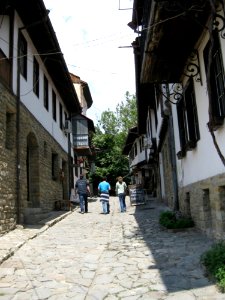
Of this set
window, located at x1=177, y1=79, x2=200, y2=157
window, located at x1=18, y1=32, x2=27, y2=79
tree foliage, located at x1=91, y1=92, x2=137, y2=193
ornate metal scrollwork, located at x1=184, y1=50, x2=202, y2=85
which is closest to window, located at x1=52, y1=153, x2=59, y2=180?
window, located at x1=18, y1=32, x2=27, y2=79

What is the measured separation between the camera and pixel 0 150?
364 inches

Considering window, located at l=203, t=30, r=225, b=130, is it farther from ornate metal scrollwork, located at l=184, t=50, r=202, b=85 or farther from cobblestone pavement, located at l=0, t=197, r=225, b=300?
cobblestone pavement, located at l=0, t=197, r=225, b=300

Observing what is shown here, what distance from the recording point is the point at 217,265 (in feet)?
15.8

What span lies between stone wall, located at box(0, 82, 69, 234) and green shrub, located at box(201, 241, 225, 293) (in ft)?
17.5

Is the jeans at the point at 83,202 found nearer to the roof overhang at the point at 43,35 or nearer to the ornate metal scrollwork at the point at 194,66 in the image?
the roof overhang at the point at 43,35

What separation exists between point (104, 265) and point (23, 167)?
5649 mm

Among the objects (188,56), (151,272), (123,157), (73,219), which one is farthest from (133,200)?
(123,157)

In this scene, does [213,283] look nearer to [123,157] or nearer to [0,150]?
[0,150]

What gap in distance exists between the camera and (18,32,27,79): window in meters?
11.7

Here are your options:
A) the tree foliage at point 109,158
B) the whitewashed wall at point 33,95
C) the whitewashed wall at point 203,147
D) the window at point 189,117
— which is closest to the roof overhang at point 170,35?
the whitewashed wall at point 203,147

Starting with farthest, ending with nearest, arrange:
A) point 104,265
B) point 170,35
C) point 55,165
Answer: point 55,165, point 170,35, point 104,265

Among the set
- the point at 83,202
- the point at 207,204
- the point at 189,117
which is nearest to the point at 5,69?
the point at 189,117

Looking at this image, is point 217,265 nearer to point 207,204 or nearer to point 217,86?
point 217,86

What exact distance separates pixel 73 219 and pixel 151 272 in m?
8.12
